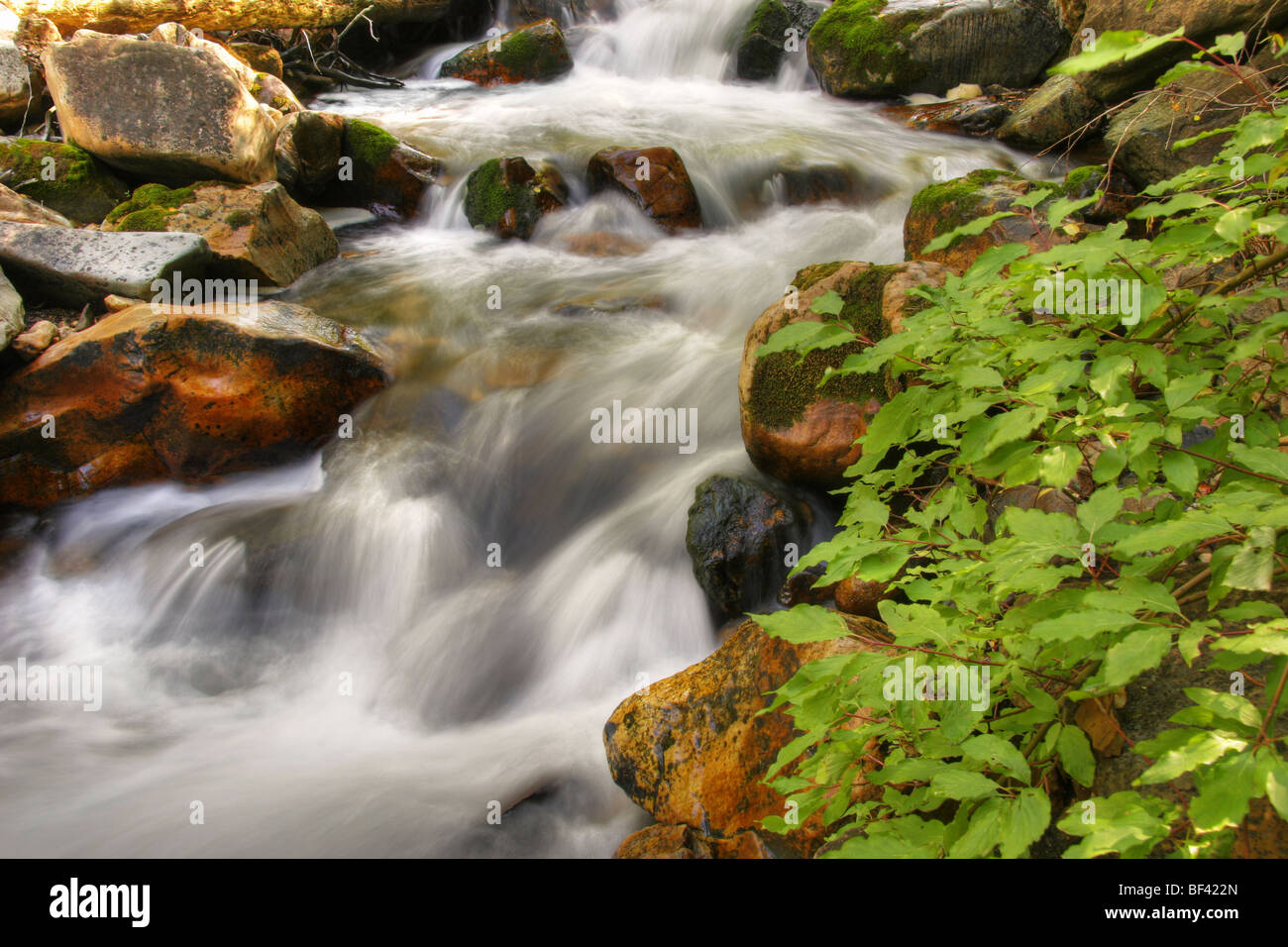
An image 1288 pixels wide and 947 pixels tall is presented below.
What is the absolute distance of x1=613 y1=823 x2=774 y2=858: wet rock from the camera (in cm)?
255

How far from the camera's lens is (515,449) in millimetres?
5738

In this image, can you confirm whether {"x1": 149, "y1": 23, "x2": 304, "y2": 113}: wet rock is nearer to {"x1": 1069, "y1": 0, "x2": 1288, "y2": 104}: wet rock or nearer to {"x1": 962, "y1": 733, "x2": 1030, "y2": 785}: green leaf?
{"x1": 1069, "y1": 0, "x2": 1288, "y2": 104}: wet rock

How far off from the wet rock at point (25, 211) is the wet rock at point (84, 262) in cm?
36

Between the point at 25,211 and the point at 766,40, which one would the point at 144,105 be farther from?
the point at 766,40

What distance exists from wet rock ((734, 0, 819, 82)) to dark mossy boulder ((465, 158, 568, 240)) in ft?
17.4

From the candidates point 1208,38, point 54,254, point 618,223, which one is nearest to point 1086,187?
point 1208,38

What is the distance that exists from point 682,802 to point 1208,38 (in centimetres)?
816

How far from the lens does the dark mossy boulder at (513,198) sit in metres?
8.49

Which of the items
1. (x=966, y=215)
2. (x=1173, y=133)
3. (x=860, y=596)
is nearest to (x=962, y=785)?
(x=860, y=596)

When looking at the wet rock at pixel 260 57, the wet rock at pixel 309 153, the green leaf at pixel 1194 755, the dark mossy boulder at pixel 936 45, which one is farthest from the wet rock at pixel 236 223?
the dark mossy boulder at pixel 936 45

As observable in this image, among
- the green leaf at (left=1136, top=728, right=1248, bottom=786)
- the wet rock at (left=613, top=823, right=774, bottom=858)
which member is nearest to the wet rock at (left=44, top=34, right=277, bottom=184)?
the wet rock at (left=613, top=823, right=774, bottom=858)

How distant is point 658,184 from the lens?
8430 millimetres

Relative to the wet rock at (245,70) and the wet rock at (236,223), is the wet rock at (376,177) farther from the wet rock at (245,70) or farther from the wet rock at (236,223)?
the wet rock at (236,223)

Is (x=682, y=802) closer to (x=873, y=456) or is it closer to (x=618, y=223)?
(x=873, y=456)
